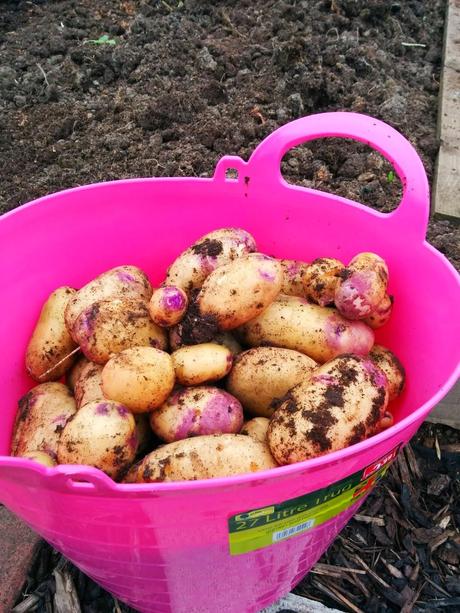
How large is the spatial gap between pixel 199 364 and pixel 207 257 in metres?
0.27

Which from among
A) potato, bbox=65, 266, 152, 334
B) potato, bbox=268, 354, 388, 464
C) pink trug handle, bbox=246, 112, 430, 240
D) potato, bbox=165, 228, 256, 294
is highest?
pink trug handle, bbox=246, 112, 430, 240

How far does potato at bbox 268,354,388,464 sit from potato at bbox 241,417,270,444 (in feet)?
0.26

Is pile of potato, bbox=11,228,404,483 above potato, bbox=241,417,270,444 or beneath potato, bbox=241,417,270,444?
above

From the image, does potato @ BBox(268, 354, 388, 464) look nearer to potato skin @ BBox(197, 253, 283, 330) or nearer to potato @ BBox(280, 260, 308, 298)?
potato skin @ BBox(197, 253, 283, 330)

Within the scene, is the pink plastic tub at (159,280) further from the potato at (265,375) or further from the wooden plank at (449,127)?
the wooden plank at (449,127)

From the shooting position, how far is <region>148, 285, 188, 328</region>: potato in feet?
3.81

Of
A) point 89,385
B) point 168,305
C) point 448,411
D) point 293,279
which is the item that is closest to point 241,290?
point 168,305

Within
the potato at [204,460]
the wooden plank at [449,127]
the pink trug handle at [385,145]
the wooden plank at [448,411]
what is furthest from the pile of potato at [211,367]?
the wooden plank at [449,127]

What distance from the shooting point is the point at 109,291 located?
1.28 metres

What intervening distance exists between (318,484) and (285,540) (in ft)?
0.58

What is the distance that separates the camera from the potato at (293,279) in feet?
4.50

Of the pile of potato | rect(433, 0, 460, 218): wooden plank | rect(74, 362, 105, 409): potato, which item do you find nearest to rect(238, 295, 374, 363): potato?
the pile of potato

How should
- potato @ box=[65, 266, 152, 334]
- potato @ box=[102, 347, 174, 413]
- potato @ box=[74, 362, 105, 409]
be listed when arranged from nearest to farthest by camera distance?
potato @ box=[102, 347, 174, 413], potato @ box=[74, 362, 105, 409], potato @ box=[65, 266, 152, 334]

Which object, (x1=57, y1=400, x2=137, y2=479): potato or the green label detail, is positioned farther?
(x1=57, y1=400, x2=137, y2=479): potato
